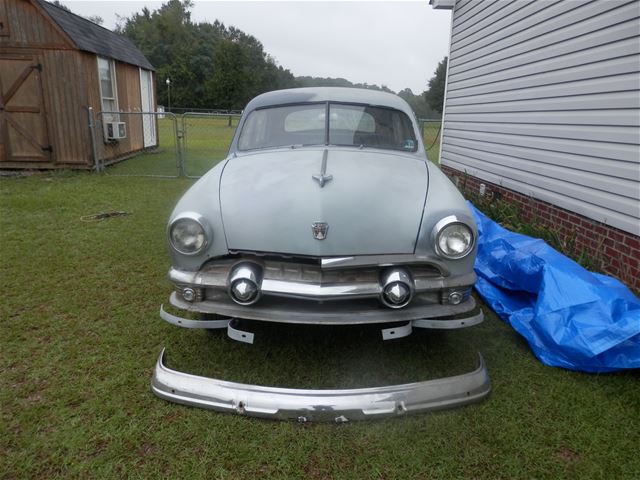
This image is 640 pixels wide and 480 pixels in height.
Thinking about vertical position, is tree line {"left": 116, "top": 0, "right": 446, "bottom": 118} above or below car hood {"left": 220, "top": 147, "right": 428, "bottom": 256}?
above

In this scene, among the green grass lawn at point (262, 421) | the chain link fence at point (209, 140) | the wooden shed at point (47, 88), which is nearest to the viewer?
the green grass lawn at point (262, 421)

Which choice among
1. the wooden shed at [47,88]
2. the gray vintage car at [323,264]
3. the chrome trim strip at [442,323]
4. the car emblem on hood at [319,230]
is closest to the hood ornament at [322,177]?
the gray vintage car at [323,264]

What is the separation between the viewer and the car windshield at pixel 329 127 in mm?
3457

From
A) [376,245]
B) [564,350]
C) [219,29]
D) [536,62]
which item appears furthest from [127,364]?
[219,29]

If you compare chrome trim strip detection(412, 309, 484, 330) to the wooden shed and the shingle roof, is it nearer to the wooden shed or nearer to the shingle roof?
the wooden shed

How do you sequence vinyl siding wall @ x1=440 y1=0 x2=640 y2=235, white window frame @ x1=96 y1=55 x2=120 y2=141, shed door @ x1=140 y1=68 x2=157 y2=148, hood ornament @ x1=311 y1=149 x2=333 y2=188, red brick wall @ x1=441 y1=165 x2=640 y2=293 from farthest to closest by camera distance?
shed door @ x1=140 y1=68 x2=157 y2=148, white window frame @ x1=96 y1=55 x2=120 y2=141, vinyl siding wall @ x1=440 y1=0 x2=640 y2=235, red brick wall @ x1=441 y1=165 x2=640 y2=293, hood ornament @ x1=311 y1=149 x2=333 y2=188

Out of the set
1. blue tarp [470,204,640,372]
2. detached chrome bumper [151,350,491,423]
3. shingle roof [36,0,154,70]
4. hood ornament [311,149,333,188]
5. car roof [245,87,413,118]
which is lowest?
Answer: detached chrome bumper [151,350,491,423]

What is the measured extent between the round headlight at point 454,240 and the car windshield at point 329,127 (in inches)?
50.5

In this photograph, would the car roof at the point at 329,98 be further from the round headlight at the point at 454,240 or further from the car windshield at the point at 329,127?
the round headlight at the point at 454,240

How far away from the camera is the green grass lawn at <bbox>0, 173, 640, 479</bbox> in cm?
200

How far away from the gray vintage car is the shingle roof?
334 inches

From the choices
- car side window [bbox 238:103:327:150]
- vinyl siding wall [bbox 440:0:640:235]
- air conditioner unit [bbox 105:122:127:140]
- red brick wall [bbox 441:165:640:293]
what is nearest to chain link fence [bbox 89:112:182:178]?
air conditioner unit [bbox 105:122:127:140]

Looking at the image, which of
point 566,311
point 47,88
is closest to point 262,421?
point 566,311

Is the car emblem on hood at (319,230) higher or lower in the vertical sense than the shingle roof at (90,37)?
lower
